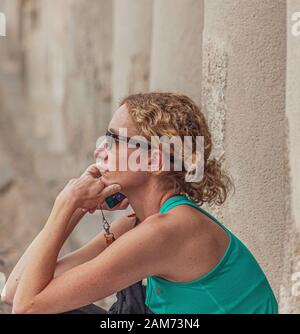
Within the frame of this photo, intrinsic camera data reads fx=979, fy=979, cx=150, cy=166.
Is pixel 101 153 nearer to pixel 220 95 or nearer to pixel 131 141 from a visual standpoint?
pixel 131 141

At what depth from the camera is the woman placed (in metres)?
2.65

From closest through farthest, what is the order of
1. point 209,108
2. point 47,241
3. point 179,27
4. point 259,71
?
1. point 47,241
2. point 259,71
3. point 209,108
4. point 179,27

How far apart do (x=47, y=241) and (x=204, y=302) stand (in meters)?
0.50

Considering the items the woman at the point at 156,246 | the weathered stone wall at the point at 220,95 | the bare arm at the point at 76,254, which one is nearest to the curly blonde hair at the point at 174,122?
the woman at the point at 156,246

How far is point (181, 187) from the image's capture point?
2.91 m

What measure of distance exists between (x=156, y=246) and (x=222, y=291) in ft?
0.77

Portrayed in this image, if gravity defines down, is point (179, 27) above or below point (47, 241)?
above

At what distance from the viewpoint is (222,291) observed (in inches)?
106

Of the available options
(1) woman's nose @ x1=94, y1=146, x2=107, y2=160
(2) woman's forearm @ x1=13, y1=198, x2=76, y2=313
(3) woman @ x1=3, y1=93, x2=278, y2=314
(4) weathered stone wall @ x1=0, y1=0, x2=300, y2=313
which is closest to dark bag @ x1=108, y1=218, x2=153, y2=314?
(3) woman @ x1=3, y1=93, x2=278, y2=314

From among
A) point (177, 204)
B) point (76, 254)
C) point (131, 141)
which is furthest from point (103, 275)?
point (76, 254)
